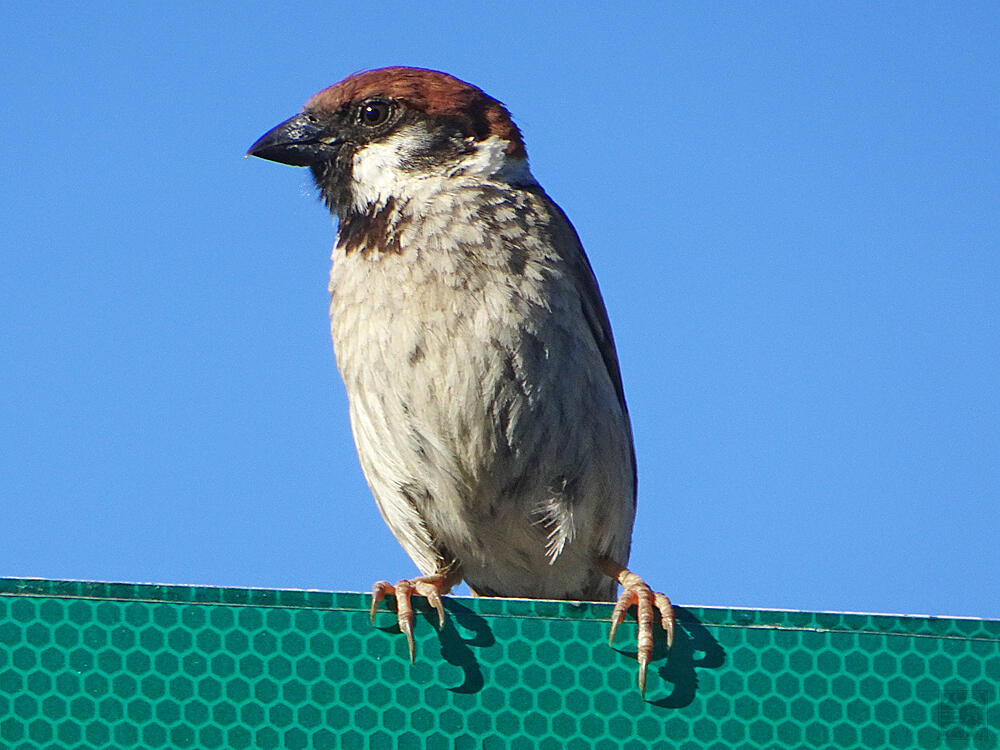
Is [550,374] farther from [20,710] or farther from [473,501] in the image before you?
[20,710]

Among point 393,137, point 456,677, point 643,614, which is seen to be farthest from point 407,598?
point 393,137

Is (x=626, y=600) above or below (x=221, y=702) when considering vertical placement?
above

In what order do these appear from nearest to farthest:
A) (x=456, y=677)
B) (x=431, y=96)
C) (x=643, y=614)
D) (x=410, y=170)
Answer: (x=456, y=677) → (x=643, y=614) → (x=410, y=170) → (x=431, y=96)

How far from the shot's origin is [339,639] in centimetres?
267

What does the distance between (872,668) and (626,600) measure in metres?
0.85

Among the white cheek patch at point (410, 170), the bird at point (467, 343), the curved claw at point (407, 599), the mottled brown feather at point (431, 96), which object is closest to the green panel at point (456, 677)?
the curved claw at point (407, 599)

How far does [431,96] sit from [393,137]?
21cm

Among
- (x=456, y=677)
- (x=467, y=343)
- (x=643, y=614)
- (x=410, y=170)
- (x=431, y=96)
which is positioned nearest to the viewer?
(x=456, y=677)

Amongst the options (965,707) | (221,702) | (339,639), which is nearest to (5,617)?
(221,702)

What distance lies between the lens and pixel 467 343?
13.5 ft

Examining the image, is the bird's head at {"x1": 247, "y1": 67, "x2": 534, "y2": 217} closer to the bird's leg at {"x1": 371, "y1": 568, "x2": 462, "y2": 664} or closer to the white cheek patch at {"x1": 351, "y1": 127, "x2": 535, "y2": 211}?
the white cheek patch at {"x1": 351, "y1": 127, "x2": 535, "y2": 211}

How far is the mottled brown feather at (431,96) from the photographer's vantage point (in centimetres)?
475

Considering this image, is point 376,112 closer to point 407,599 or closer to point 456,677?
point 407,599

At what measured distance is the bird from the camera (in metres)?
4.16
